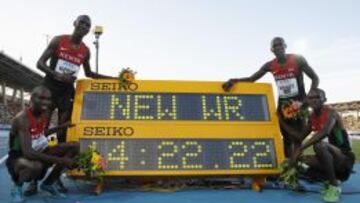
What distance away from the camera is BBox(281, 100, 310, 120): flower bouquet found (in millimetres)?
6866

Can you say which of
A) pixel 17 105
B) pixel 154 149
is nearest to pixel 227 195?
pixel 154 149

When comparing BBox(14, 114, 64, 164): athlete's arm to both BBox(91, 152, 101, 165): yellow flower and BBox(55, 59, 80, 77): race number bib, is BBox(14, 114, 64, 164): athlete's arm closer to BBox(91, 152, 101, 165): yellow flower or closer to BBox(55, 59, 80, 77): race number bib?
BBox(91, 152, 101, 165): yellow flower

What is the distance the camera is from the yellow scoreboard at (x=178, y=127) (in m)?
6.62

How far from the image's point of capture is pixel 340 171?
6484 mm

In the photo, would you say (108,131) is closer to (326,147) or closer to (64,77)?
(64,77)

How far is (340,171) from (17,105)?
59.5 m

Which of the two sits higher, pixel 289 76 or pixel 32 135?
pixel 289 76

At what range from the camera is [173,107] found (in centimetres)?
706

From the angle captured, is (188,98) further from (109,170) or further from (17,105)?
(17,105)

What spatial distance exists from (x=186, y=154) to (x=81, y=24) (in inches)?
89.8

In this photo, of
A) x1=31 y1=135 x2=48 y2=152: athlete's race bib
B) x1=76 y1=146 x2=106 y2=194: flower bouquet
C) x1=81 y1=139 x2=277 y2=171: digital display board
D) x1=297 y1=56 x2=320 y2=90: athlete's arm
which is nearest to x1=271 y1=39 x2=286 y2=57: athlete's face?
x1=297 y1=56 x2=320 y2=90: athlete's arm

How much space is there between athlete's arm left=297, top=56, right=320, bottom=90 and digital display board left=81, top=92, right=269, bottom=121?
0.74 metres

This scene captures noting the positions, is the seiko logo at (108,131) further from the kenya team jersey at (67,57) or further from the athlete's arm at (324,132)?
the athlete's arm at (324,132)

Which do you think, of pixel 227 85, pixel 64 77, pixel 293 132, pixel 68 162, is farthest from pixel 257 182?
pixel 64 77
